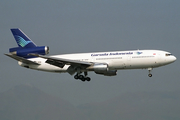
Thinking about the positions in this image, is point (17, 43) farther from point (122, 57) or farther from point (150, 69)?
point (150, 69)

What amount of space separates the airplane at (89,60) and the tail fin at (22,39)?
0.62 ft

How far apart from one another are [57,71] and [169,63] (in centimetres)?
1958

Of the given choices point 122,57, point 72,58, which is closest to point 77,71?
point 72,58

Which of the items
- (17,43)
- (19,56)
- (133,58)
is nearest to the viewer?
(133,58)

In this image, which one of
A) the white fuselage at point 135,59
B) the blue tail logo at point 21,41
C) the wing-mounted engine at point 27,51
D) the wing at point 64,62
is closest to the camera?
the white fuselage at point 135,59

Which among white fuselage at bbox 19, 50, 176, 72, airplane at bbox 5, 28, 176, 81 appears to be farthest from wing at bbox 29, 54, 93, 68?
white fuselage at bbox 19, 50, 176, 72

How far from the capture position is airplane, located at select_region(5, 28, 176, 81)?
172 ft

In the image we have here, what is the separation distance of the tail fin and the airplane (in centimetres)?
19

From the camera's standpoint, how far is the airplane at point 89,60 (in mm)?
52562

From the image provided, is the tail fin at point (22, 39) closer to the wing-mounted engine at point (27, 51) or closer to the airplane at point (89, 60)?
the airplane at point (89, 60)

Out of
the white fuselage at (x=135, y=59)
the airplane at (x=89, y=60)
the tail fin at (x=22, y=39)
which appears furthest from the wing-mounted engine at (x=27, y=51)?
the white fuselage at (x=135, y=59)

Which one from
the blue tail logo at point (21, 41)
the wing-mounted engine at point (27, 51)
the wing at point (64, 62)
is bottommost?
the wing at point (64, 62)

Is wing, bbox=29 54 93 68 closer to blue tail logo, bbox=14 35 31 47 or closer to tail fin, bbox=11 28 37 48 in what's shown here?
tail fin, bbox=11 28 37 48

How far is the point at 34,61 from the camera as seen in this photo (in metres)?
57.8
